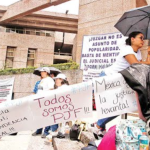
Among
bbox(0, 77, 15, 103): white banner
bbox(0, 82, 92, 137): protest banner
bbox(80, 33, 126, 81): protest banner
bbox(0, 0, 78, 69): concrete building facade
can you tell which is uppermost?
bbox(0, 0, 78, 69): concrete building facade

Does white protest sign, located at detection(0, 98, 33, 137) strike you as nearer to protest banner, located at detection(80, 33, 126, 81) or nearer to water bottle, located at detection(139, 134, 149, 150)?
water bottle, located at detection(139, 134, 149, 150)

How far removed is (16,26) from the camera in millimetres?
15398

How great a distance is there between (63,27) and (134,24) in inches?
519

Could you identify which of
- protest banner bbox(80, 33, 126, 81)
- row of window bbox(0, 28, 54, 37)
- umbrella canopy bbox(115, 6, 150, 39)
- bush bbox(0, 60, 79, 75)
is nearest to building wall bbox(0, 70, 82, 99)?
bush bbox(0, 60, 79, 75)

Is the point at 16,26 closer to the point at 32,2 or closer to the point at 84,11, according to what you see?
the point at 32,2

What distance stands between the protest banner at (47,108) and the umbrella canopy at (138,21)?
1605 millimetres

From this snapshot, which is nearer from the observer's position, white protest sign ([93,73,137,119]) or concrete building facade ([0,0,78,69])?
white protest sign ([93,73,137,119])

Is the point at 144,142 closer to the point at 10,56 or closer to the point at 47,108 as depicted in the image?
the point at 47,108

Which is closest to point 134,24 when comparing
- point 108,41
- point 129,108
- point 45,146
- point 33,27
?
point 129,108

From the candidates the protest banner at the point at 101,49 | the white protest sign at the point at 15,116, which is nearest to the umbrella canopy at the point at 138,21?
the white protest sign at the point at 15,116

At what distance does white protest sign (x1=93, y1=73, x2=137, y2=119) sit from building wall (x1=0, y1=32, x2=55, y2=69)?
1397 centimetres

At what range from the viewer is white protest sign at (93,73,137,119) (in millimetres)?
1450

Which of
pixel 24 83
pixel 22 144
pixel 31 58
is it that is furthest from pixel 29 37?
pixel 22 144

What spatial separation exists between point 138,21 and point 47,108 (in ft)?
6.59
